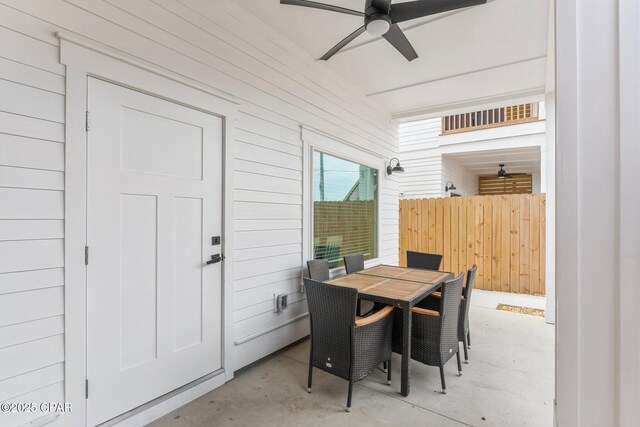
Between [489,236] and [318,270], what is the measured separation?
3.99m

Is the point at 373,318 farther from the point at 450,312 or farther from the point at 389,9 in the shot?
the point at 389,9

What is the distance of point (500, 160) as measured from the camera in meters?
8.61

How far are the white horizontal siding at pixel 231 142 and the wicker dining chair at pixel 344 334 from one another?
0.77m

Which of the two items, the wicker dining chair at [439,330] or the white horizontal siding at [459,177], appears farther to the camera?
the white horizontal siding at [459,177]

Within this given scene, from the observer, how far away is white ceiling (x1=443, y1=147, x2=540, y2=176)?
754cm

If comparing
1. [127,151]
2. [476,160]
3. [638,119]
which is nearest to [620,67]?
[638,119]

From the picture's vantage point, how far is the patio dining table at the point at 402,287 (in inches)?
96.0

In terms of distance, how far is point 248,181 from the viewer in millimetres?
2891

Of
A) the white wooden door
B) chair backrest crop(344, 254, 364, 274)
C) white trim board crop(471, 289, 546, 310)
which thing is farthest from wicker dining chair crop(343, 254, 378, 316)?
white trim board crop(471, 289, 546, 310)

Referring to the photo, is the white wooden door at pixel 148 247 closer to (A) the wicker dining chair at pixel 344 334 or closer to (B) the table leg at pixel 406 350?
(A) the wicker dining chair at pixel 344 334

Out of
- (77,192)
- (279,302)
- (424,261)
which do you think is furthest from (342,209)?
(77,192)

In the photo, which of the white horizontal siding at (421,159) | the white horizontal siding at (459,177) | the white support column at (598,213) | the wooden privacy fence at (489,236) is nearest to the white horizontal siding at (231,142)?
the white support column at (598,213)

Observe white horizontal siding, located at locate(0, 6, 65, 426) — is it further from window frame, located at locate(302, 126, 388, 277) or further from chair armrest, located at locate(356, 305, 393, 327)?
window frame, located at locate(302, 126, 388, 277)

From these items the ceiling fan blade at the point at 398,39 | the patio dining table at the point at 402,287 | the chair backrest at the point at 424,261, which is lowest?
the patio dining table at the point at 402,287
